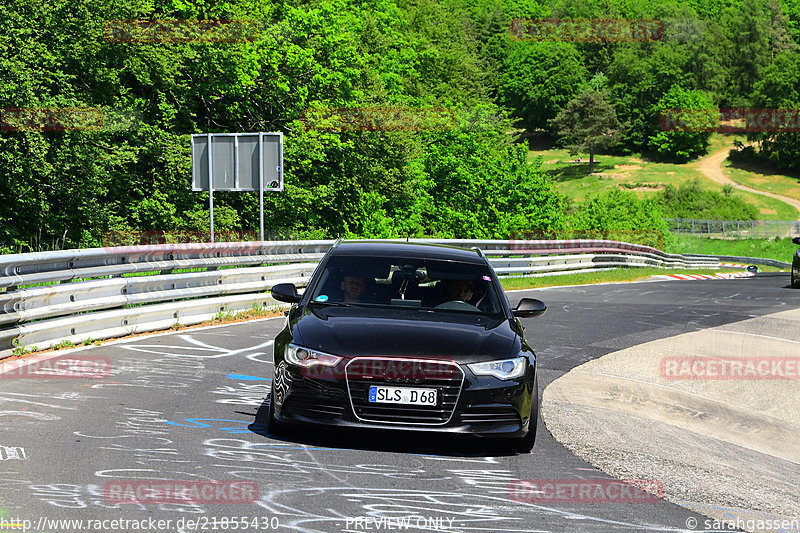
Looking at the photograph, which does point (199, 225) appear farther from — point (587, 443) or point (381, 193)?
point (587, 443)

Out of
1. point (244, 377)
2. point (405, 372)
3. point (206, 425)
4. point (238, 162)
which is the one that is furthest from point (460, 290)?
point (238, 162)

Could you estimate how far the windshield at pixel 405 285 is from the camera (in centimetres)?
764

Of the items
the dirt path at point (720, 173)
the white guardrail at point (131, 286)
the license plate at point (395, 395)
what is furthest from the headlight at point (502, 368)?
the dirt path at point (720, 173)

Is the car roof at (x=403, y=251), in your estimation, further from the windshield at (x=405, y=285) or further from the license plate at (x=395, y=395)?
the license plate at (x=395, y=395)

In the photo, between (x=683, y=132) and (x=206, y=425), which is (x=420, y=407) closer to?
(x=206, y=425)

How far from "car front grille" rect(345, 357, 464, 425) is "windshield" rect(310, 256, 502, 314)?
3.86 feet

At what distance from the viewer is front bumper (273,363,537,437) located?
6.42 m

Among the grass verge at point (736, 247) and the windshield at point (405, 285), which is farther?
the grass verge at point (736, 247)

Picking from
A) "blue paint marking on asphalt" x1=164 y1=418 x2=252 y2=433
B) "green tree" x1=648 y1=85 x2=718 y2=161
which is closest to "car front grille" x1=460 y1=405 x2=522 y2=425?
"blue paint marking on asphalt" x1=164 y1=418 x2=252 y2=433

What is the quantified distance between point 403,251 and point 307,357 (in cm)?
187

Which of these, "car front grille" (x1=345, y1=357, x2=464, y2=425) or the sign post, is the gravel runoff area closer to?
"car front grille" (x1=345, y1=357, x2=464, y2=425)

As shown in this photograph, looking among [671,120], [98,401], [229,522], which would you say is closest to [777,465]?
[229,522]

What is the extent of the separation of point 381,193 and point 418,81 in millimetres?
29701

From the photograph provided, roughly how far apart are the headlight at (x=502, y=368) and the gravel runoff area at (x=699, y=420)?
80cm
